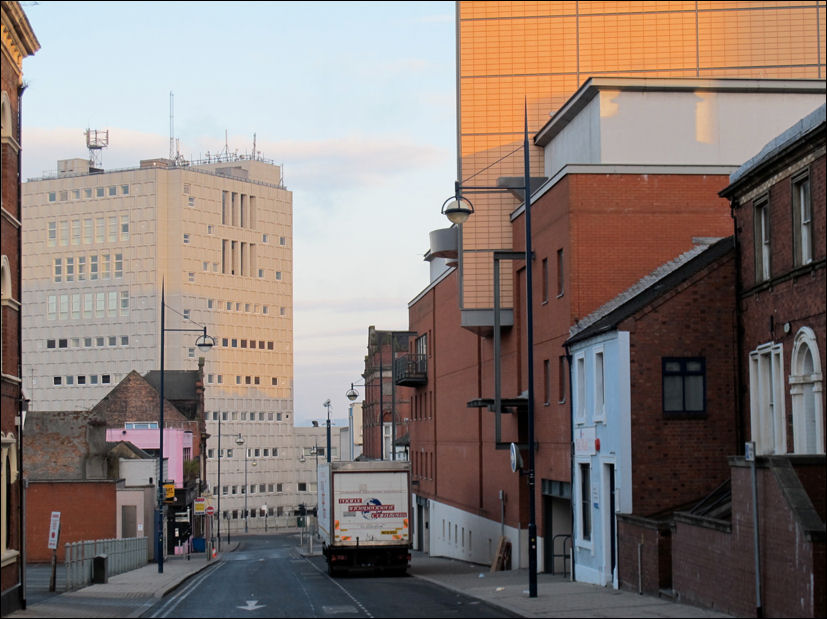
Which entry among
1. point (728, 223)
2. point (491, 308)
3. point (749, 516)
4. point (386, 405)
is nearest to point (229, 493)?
point (386, 405)

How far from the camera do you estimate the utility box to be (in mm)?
35594

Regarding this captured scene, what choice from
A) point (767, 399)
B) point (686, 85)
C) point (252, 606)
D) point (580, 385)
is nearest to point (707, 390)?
point (767, 399)

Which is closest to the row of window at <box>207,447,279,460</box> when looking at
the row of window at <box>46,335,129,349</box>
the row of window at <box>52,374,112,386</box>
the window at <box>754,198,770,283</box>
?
the row of window at <box>52,374,112,386</box>

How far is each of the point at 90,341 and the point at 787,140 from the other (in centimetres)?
13224

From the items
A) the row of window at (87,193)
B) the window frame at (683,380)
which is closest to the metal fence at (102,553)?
the window frame at (683,380)

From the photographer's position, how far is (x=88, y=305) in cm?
14738

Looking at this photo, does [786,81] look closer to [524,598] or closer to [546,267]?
[546,267]

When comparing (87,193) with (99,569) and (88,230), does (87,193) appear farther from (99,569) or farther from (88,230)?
(99,569)

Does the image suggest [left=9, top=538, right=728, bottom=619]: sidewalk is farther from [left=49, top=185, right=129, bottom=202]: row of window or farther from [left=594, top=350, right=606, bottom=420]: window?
[left=49, top=185, right=129, bottom=202]: row of window

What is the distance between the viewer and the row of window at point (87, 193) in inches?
5723

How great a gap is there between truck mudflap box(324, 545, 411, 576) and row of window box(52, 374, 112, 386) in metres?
112

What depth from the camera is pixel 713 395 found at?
28.3 metres

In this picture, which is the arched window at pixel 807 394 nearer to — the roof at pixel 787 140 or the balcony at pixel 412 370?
the roof at pixel 787 140

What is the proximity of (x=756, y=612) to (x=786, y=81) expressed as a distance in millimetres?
21047
